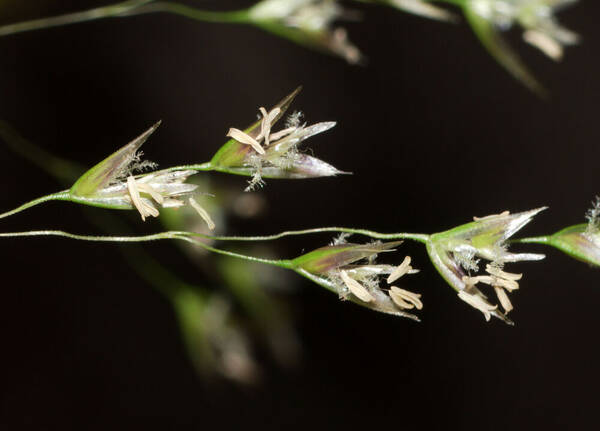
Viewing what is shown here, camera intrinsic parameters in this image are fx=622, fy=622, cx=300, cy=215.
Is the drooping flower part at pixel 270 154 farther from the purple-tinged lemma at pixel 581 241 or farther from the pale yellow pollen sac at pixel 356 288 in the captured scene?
the purple-tinged lemma at pixel 581 241

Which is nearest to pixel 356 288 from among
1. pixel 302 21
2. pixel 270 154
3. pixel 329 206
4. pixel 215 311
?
pixel 270 154

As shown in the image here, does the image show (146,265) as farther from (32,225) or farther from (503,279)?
(503,279)

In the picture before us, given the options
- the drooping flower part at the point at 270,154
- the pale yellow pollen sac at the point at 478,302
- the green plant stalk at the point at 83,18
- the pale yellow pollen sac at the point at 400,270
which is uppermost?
the green plant stalk at the point at 83,18

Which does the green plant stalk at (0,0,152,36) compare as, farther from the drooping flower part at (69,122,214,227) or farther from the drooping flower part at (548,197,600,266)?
the drooping flower part at (548,197,600,266)

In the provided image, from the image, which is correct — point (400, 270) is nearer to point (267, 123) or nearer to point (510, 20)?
point (267, 123)

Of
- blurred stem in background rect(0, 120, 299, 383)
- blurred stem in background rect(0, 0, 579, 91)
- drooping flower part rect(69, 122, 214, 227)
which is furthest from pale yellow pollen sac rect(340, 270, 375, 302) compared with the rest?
blurred stem in background rect(0, 120, 299, 383)

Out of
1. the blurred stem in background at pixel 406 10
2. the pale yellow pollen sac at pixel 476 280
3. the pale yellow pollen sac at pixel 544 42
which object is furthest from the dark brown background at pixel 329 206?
the pale yellow pollen sac at pixel 476 280

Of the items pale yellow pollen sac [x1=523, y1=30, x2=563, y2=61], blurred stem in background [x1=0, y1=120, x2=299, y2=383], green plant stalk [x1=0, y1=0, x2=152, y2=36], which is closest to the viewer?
green plant stalk [x1=0, y1=0, x2=152, y2=36]
